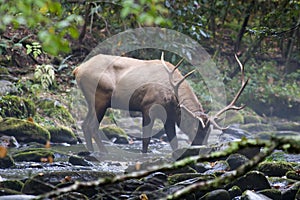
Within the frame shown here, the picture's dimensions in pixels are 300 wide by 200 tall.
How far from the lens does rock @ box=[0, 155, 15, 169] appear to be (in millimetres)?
6276

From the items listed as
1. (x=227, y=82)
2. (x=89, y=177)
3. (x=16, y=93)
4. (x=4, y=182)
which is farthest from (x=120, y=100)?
(x=227, y=82)

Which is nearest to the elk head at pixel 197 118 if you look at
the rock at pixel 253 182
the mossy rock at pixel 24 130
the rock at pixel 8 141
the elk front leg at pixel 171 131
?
the elk front leg at pixel 171 131

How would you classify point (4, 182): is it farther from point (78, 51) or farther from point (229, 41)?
point (229, 41)

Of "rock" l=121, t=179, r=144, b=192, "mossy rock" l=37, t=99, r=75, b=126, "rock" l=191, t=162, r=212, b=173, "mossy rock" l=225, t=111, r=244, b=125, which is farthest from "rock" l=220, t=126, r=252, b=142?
"rock" l=121, t=179, r=144, b=192

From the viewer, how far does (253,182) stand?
200 inches

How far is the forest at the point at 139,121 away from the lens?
15.4 feet

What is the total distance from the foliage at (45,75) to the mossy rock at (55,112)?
1.69 feet

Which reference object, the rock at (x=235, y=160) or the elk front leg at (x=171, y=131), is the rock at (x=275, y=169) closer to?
the rock at (x=235, y=160)

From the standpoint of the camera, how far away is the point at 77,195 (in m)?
4.44

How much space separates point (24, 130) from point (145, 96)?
6.33 ft

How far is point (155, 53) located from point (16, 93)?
4.24m

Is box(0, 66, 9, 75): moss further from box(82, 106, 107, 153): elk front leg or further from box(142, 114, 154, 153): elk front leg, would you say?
box(142, 114, 154, 153): elk front leg

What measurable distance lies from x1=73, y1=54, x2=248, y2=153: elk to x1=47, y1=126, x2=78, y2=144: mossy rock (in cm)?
52

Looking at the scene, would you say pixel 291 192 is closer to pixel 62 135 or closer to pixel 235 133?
pixel 62 135
